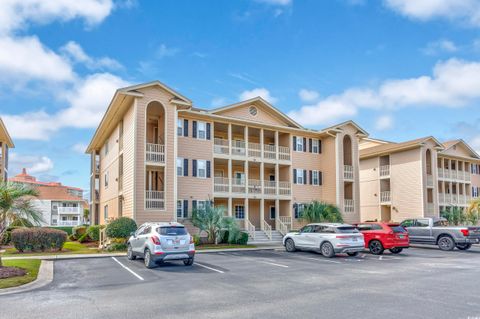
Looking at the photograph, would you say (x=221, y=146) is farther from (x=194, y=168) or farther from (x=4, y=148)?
(x=4, y=148)

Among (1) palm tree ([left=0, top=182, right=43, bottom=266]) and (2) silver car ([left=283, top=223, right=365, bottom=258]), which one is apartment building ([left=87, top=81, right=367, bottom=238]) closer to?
(2) silver car ([left=283, top=223, right=365, bottom=258])

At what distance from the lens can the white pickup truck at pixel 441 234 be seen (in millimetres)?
22266

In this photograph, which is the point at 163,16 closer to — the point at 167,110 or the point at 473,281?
the point at 167,110

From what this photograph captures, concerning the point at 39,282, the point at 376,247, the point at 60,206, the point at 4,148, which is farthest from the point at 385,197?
the point at 60,206

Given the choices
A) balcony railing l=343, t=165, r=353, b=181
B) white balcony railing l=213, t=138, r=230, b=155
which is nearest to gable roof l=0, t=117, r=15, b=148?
white balcony railing l=213, t=138, r=230, b=155

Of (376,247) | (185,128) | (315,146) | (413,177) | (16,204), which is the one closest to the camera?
(16,204)

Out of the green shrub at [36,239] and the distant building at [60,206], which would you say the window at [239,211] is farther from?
the distant building at [60,206]

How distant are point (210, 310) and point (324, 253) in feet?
37.4

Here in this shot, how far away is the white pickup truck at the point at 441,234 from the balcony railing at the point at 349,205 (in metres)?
9.21

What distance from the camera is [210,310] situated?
27.1ft

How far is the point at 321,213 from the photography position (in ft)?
100

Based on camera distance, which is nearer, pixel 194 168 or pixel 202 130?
pixel 194 168

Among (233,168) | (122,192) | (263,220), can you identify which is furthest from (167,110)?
(263,220)

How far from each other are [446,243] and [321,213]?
9480 millimetres
